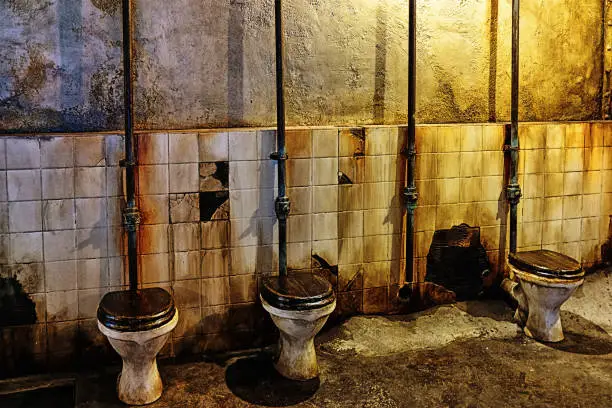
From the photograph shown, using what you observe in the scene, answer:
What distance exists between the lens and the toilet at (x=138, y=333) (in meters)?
3.22

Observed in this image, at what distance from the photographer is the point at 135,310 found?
3314mm

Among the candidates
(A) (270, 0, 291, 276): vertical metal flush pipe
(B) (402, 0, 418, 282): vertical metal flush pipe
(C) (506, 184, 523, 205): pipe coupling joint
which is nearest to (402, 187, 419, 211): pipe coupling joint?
(B) (402, 0, 418, 282): vertical metal flush pipe

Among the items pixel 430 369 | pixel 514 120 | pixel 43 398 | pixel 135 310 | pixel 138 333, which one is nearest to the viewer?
pixel 138 333

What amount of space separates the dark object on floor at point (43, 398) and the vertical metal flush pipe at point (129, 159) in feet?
2.43

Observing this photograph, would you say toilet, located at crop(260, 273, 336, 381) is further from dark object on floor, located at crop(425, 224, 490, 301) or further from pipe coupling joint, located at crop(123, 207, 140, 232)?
dark object on floor, located at crop(425, 224, 490, 301)

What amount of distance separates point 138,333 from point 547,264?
280 cm

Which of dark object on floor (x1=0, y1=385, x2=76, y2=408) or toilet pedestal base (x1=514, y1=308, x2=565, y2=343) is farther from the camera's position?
toilet pedestal base (x1=514, y1=308, x2=565, y2=343)

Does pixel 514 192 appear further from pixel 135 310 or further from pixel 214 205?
pixel 135 310

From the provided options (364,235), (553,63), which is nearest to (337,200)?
(364,235)

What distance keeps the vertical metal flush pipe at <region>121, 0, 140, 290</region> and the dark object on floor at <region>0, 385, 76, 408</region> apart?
74 cm

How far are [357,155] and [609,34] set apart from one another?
2549 mm

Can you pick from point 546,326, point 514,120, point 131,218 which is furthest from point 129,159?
point 546,326

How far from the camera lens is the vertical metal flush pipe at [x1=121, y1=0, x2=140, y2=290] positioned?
3.64m

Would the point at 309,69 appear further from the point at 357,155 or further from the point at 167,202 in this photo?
the point at 167,202
